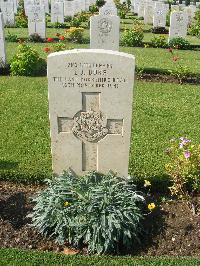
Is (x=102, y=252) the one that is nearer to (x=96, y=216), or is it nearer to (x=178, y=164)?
(x=96, y=216)

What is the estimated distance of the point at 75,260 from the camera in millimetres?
4176

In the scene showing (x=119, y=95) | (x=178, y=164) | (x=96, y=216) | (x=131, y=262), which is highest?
(x=119, y=95)

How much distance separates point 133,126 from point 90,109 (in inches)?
121

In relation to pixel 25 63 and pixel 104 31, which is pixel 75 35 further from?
pixel 25 63

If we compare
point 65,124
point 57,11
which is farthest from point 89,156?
point 57,11

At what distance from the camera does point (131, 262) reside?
163 inches

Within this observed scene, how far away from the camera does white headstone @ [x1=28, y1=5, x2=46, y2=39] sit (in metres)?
17.0

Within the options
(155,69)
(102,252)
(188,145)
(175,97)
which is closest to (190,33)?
(155,69)

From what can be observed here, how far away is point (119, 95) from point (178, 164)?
119cm

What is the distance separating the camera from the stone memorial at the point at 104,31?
1192 centimetres

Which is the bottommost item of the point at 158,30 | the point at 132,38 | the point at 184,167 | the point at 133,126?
the point at 133,126

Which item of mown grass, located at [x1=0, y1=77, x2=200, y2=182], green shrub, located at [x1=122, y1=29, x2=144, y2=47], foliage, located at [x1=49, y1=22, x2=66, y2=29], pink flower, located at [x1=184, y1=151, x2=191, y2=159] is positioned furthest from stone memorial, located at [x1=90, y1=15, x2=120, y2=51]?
foliage, located at [x1=49, y1=22, x2=66, y2=29]

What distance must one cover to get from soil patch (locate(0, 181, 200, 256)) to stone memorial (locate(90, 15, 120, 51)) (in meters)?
7.89

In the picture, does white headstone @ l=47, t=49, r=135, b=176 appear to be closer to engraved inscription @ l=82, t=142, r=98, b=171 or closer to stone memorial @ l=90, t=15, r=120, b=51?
engraved inscription @ l=82, t=142, r=98, b=171
